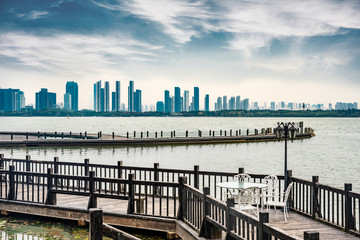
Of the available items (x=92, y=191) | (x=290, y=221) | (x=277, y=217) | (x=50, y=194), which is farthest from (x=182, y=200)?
(x=50, y=194)

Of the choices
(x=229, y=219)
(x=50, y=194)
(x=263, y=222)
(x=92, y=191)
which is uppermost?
(x=263, y=222)

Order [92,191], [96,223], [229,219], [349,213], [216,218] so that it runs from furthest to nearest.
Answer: [92,191]
[349,213]
[216,218]
[229,219]
[96,223]

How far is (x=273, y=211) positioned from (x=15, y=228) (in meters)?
8.73

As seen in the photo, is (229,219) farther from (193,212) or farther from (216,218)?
(193,212)

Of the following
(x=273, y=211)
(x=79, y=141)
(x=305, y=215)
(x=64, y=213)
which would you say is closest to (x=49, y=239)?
(x=64, y=213)

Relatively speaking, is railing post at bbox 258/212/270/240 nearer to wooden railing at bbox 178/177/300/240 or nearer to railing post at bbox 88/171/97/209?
wooden railing at bbox 178/177/300/240

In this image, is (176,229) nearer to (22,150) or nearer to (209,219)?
(209,219)

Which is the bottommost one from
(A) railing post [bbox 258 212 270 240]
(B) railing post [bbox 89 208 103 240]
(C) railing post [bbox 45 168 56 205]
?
(C) railing post [bbox 45 168 56 205]

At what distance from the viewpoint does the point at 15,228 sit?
13266 millimetres

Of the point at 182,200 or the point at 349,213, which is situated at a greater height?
the point at 182,200

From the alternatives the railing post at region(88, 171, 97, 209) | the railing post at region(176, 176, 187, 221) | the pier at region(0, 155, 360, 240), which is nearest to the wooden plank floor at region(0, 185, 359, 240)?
the pier at region(0, 155, 360, 240)

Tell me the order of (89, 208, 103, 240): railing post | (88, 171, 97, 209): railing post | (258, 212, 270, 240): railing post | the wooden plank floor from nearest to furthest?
(89, 208, 103, 240): railing post
(258, 212, 270, 240): railing post
the wooden plank floor
(88, 171, 97, 209): railing post

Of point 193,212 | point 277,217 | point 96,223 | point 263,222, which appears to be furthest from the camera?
point 277,217

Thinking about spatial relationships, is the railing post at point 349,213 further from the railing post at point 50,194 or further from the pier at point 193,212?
the railing post at point 50,194
